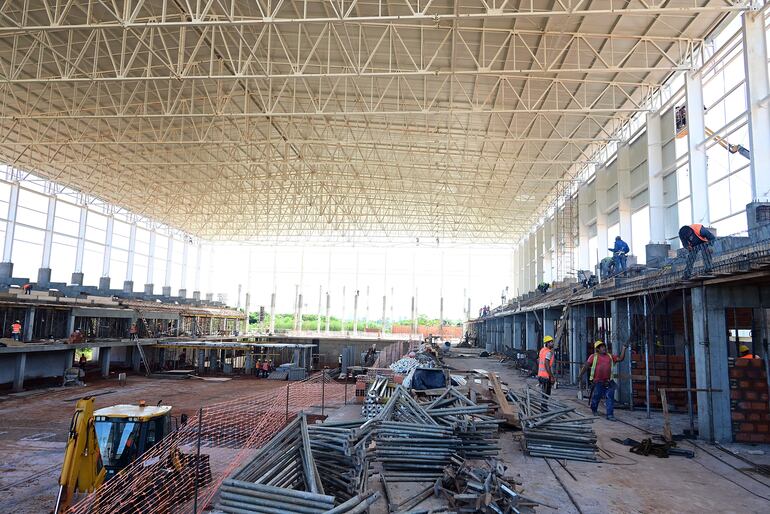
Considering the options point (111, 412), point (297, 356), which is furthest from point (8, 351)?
point (111, 412)

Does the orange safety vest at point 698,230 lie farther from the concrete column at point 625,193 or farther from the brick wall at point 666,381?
the concrete column at point 625,193

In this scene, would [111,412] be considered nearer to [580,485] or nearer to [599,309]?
[580,485]

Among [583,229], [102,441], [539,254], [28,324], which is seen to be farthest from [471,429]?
[539,254]

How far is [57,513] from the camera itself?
670cm

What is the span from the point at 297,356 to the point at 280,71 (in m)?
19.1

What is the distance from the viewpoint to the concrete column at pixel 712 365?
33.6 ft

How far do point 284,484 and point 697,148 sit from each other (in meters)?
20.0

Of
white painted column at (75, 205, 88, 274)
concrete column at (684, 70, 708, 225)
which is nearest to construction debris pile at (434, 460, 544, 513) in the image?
concrete column at (684, 70, 708, 225)

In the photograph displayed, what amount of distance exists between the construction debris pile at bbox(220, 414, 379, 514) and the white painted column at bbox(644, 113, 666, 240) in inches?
803

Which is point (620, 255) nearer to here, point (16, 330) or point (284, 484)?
point (284, 484)

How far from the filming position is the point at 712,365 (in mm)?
10398

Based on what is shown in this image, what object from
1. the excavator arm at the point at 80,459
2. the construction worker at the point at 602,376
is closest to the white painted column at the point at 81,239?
the excavator arm at the point at 80,459

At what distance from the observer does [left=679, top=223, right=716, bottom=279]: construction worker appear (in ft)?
34.0

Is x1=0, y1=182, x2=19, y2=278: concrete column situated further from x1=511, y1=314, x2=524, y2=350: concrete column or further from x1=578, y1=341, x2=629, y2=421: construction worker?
x1=578, y1=341, x2=629, y2=421: construction worker
